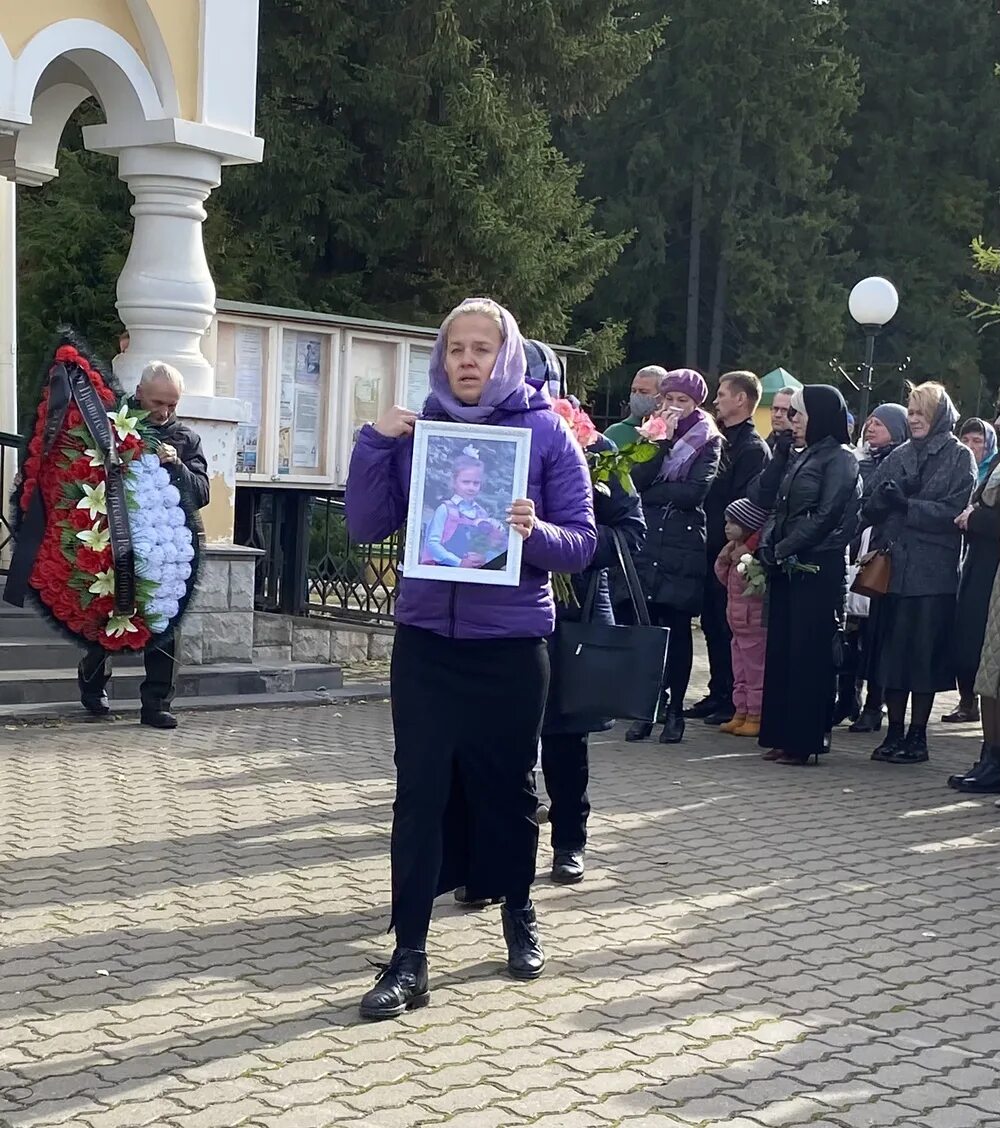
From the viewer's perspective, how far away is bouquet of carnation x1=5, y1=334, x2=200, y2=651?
802cm

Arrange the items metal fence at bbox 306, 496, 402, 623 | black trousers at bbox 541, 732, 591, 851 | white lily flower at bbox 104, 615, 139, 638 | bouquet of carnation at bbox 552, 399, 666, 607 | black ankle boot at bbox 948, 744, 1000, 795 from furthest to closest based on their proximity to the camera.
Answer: metal fence at bbox 306, 496, 402, 623
black ankle boot at bbox 948, 744, 1000, 795
white lily flower at bbox 104, 615, 139, 638
black trousers at bbox 541, 732, 591, 851
bouquet of carnation at bbox 552, 399, 666, 607

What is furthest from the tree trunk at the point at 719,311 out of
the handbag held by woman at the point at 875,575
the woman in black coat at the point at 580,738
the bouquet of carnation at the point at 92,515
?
the woman in black coat at the point at 580,738

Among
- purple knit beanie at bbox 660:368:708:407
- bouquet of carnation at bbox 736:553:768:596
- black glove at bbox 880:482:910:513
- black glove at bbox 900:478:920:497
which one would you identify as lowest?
bouquet of carnation at bbox 736:553:768:596

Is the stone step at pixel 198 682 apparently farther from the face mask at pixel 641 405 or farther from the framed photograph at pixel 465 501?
the framed photograph at pixel 465 501

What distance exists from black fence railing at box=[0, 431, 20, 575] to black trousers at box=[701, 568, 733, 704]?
14.4 ft

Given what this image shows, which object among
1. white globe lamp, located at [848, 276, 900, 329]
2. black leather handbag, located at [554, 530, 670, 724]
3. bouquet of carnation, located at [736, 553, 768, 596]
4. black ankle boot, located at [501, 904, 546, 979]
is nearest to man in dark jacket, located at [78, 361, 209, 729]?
bouquet of carnation, located at [736, 553, 768, 596]

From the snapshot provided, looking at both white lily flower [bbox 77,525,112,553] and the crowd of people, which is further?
white lily flower [bbox 77,525,112,553]

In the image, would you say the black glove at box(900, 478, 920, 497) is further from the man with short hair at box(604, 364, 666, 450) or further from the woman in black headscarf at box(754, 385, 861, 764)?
the man with short hair at box(604, 364, 666, 450)

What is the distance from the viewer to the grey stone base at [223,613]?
9.97 m

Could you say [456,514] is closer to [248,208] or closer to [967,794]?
[967,794]

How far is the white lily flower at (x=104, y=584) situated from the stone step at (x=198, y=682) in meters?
1.18

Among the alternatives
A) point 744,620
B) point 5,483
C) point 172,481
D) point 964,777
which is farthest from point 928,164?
point 172,481

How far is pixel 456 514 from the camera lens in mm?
4457

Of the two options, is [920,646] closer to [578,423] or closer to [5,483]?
[578,423]
